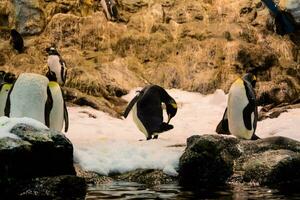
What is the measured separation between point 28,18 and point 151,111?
1154 centimetres

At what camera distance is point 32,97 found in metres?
8.59

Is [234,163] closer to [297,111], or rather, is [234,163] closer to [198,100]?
[297,111]

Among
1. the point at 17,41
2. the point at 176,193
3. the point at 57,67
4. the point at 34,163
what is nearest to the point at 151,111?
the point at 176,193

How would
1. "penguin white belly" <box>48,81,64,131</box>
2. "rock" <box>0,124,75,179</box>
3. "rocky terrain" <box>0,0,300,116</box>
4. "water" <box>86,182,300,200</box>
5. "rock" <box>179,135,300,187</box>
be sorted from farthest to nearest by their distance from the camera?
1. "rocky terrain" <box>0,0,300,116</box>
2. "penguin white belly" <box>48,81,64,131</box>
3. "rock" <box>179,135,300,187</box>
4. "rock" <box>0,124,75,179</box>
5. "water" <box>86,182,300,200</box>

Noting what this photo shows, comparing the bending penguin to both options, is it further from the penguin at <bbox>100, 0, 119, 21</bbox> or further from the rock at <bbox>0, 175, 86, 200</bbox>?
the penguin at <bbox>100, 0, 119, 21</bbox>

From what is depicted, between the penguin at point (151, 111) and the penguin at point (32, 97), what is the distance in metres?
2.34

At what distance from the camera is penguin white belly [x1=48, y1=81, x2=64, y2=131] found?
902 centimetres

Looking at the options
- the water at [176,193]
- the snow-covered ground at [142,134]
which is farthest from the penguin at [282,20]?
the water at [176,193]

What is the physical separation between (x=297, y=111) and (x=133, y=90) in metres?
6.10

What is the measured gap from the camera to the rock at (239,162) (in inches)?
289

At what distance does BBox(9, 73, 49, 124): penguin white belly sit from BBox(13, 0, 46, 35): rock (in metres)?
12.9

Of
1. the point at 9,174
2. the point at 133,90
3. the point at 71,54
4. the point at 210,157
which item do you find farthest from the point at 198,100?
the point at 9,174

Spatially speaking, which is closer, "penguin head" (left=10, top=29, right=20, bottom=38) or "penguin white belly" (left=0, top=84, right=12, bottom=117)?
"penguin white belly" (left=0, top=84, right=12, bottom=117)

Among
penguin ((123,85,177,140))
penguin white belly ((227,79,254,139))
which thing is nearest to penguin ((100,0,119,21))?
penguin ((123,85,177,140))
